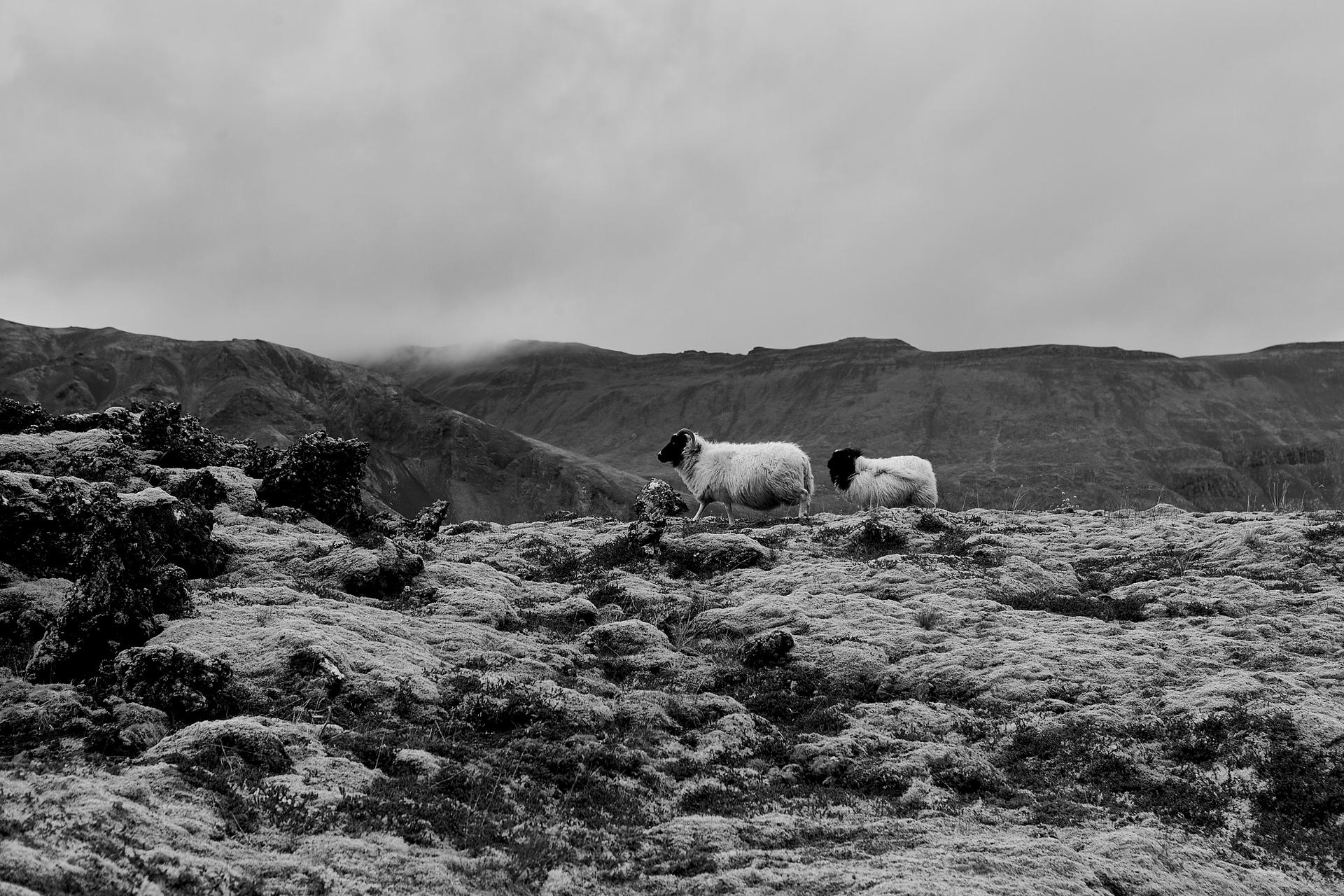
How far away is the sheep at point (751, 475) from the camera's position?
107 ft

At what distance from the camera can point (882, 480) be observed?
34.9 m

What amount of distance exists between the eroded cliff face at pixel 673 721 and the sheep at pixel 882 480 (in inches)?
405

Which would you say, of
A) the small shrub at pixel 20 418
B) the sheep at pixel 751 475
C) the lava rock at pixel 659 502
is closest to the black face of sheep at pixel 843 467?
the sheep at pixel 751 475

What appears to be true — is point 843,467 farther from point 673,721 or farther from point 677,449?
point 673,721

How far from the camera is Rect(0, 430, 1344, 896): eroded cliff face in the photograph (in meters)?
9.77

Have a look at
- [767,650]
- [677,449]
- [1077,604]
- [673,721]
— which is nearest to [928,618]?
[1077,604]

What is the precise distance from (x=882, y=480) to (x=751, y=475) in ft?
18.5

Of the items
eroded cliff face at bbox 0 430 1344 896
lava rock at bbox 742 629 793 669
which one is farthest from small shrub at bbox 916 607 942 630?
lava rock at bbox 742 629 793 669

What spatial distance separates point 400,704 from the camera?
47.2 feet

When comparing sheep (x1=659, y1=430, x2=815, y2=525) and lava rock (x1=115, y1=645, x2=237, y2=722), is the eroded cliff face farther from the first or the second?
sheep (x1=659, y1=430, x2=815, y2=525)

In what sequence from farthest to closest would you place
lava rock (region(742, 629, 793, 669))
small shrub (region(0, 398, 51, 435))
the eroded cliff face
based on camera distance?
1. small shrub (region(0, 398, 51, 435))
2. lava rock (region(742, 629, 793, 669))
3. the eroded cliff face

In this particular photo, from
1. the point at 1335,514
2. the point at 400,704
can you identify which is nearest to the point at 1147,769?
the point at 400,704

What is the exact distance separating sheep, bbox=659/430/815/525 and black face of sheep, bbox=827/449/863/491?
2.02 meters

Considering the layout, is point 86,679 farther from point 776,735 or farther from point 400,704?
point 776,735
